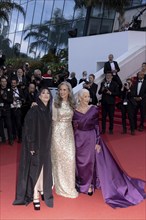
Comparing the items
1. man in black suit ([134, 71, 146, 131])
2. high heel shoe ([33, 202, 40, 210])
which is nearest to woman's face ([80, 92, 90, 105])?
high heel shoe ([33, 202, 40, 210])

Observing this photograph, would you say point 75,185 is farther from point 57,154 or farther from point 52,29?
point 52,29

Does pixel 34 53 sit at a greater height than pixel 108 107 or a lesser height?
greater

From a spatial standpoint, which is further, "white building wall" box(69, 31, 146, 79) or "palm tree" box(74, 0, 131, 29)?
"palm tree" box(74, 0, 131, 29)

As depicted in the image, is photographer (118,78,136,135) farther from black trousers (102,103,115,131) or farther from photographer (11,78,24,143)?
photographer (11,78,24,143)

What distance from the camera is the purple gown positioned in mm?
5680

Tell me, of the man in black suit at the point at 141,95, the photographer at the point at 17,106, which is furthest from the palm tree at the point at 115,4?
the photographer at the point at 17,106

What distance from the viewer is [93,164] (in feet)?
19.0

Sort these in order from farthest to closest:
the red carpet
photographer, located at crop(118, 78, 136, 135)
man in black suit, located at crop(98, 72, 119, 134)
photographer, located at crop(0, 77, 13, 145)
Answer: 1. man in black suit, located at crop(98, 72, 119, 134)
2. photographer, located at crop(118, 78, 136, 135)
3. photographer, located at crop(0, 77, 13, 145)
4. the red carpet

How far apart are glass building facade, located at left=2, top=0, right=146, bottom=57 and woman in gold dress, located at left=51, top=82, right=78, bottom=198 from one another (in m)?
13.1

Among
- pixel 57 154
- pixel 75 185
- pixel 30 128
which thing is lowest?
pixel 75 185

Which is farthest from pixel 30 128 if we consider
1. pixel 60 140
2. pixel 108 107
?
pixel 108 107

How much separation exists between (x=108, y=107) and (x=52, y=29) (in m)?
16.4

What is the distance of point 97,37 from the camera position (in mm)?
17156

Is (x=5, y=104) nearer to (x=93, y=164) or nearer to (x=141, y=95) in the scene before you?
(x=141, y=95)
